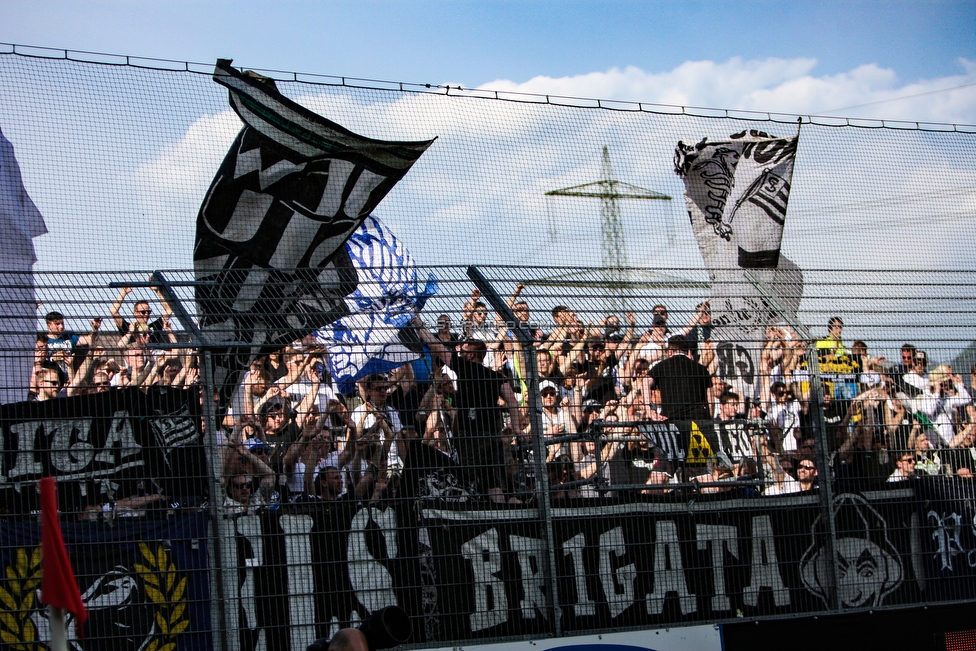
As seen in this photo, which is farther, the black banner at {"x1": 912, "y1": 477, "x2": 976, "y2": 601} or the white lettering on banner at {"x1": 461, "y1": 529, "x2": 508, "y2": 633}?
the black banner at {"x1": 912, "y1": 477, "x2": 976, "y2": 601}

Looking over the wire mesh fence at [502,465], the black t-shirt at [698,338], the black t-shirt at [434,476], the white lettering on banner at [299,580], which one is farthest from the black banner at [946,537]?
the white lettering on banner at [299,580]

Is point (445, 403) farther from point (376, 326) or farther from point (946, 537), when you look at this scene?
point (946, 537)

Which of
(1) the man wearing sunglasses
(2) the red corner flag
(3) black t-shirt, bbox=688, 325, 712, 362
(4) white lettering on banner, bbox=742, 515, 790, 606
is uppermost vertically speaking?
(1) the man wearing sunglasses

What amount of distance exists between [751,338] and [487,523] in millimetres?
2353

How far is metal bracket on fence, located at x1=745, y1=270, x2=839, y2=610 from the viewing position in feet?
22.4

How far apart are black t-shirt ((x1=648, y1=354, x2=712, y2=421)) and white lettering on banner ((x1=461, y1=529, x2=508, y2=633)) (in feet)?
4.86

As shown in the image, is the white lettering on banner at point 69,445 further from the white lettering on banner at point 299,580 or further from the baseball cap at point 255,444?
the white lettering on banner at point 299,580

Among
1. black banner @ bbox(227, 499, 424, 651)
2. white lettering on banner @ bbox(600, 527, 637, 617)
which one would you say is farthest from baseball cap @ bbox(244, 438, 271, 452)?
white lettering on banner @ bbox(600, 527, 637, 617)

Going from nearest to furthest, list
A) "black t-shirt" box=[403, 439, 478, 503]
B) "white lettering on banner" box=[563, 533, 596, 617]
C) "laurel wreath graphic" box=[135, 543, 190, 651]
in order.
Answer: "laurel wreath graphic" box=[135, 543, 190, 651], "black t-shirt" box=[403, 439, 478, 503], "white lettering on banner" box=[563, 533, 596, 617]

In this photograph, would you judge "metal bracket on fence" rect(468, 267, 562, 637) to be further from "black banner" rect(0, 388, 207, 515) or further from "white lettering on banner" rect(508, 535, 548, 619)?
"black banner" rect(0, 388, 207, 515)

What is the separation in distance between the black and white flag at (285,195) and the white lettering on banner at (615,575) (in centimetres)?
230

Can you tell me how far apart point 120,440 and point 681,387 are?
354cm

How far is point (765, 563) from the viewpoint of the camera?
6.71 metres

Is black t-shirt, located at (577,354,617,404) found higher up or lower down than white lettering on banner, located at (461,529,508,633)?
higher up
